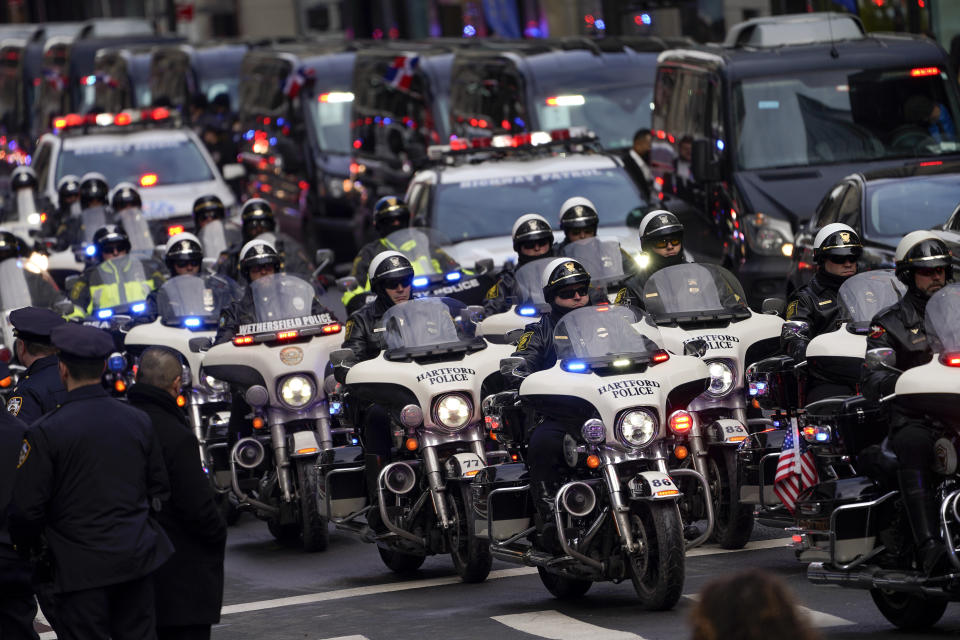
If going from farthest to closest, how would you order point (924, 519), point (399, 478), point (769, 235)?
point (769, 235), point (399, 478), point (924, 519)

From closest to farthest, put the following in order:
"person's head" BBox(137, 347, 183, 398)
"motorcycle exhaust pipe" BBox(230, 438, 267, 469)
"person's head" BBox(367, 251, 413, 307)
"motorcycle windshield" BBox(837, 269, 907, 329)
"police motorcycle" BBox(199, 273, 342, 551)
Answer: "person's head" BBox(137, 347, 183, 398)
"motorcycle windshield" BBox(837, 269, 907, 329)
"person's head" BBox(367, 251, 413, 307)
"police motorcycle" BBox(199, 273, 342, 551)
"motorcycle exhaust pipe" BBox(230, 438, 267, 469)

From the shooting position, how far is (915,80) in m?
19.1

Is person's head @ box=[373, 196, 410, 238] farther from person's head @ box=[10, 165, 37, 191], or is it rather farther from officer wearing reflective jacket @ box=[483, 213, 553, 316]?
person's head @ box=[10, 165, 37, 191]

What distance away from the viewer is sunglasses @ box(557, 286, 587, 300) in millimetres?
10992

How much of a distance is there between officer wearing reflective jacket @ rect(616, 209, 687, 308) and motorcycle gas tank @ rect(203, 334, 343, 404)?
1867mm

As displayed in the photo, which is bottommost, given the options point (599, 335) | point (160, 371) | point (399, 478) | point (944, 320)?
point (399, 478)

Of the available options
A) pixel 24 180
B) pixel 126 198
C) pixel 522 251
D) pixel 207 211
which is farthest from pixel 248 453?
pixel 24 180

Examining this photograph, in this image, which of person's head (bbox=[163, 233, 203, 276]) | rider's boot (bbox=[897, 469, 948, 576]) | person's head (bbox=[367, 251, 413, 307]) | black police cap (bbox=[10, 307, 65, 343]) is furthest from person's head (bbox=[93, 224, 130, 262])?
rider's boot (bbox=[897, 469, 948, 576])

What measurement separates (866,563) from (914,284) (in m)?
1.27

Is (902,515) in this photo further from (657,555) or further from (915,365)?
(657,555)

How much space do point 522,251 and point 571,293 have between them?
140 inches

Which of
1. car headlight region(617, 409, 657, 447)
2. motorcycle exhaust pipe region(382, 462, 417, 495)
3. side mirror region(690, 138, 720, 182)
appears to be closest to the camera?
car headlight region(617, 409, 657, 447)

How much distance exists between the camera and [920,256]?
31.2 ft

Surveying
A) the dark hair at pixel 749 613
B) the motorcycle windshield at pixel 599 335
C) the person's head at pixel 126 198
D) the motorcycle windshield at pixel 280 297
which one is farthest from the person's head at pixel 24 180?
the dark hair at pixel 749 613
